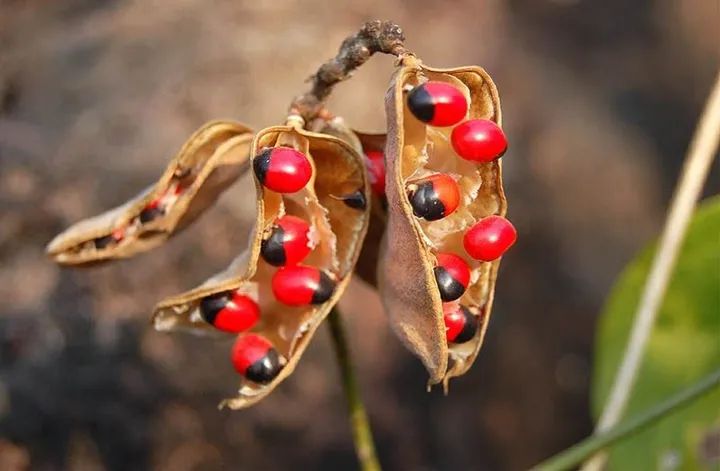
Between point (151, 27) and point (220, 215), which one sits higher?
point (151, 27)

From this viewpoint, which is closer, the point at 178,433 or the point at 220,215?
the point at 178,433

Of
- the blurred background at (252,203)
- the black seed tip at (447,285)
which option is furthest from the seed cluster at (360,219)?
the blurred background at (252,203)

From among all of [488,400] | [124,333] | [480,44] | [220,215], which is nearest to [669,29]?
[480,44]

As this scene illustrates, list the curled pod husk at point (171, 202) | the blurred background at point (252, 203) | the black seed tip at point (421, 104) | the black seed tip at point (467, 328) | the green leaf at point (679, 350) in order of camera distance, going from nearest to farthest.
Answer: the black seed tip at point (421, 104) → the black seed tip at point (467, 328) → the curled pod husk at point (171, 202) → the green leaf at point (679, 350) → the blurred background at point (252, 203)

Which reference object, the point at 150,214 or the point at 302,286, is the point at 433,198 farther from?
the point at 150,214

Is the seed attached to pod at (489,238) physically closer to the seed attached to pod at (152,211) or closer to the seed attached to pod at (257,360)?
the seed attached to pod at (257,360)

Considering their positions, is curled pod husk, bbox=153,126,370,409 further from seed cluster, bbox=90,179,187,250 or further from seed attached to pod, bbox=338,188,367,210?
seed cluster, bbox=90,179,187,250

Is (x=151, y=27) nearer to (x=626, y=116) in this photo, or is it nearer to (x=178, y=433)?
(x=178, y=433)
